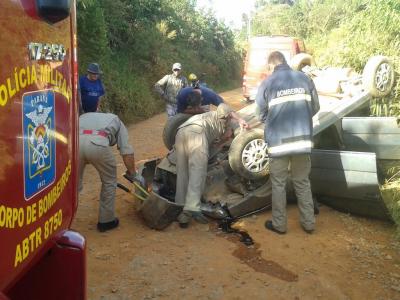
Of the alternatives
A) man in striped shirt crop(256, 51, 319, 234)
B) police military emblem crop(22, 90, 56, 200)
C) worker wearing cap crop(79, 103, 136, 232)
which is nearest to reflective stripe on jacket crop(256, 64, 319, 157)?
man in striped shirt crop(256, 51, 319, 234)

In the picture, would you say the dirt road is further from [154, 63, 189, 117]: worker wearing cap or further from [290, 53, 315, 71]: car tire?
[154, 63, 189, 117]: worker wearing cap

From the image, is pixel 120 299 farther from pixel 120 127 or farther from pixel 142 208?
pixel 120 127

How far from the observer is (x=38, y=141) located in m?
1.81

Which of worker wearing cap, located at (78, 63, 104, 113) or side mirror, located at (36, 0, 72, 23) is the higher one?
side mirror, located at (36, 0, 72, 23)

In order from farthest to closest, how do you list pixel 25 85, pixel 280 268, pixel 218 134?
pixel 218 134 → pixel 280 268 → pixel 25 85

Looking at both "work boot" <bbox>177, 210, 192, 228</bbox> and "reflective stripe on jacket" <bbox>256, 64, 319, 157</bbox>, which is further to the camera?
"work boot" <bbox>177, 210, 192, 228</bbox>

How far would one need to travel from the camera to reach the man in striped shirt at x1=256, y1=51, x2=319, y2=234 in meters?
4.63

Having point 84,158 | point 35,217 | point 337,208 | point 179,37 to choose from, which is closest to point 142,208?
point 84,158

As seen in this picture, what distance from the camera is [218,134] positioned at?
5211 millimetres

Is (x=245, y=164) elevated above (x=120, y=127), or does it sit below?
below

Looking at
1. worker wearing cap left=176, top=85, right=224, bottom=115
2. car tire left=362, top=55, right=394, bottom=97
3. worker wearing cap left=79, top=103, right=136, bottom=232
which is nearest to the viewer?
worker wearing cap left=79, top=103, right=136, bottom=232

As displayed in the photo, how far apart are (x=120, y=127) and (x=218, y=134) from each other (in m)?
1.19

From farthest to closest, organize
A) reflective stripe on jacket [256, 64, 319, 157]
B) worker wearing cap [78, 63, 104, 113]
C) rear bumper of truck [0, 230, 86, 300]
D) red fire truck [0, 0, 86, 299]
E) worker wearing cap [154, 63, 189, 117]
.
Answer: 1. worker wearing cap [154, 63, 189, 117]
2. worker wearing cap [78, 63, 104, 113]
3. reflective stripe on jacket [256, 64, 319, 157]
4. rear bumper of truck [0, 230, 86, 300]
5. red fire truck [0, 0, 86, 299]

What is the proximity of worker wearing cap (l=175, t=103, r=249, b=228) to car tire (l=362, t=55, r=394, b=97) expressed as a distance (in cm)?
228
